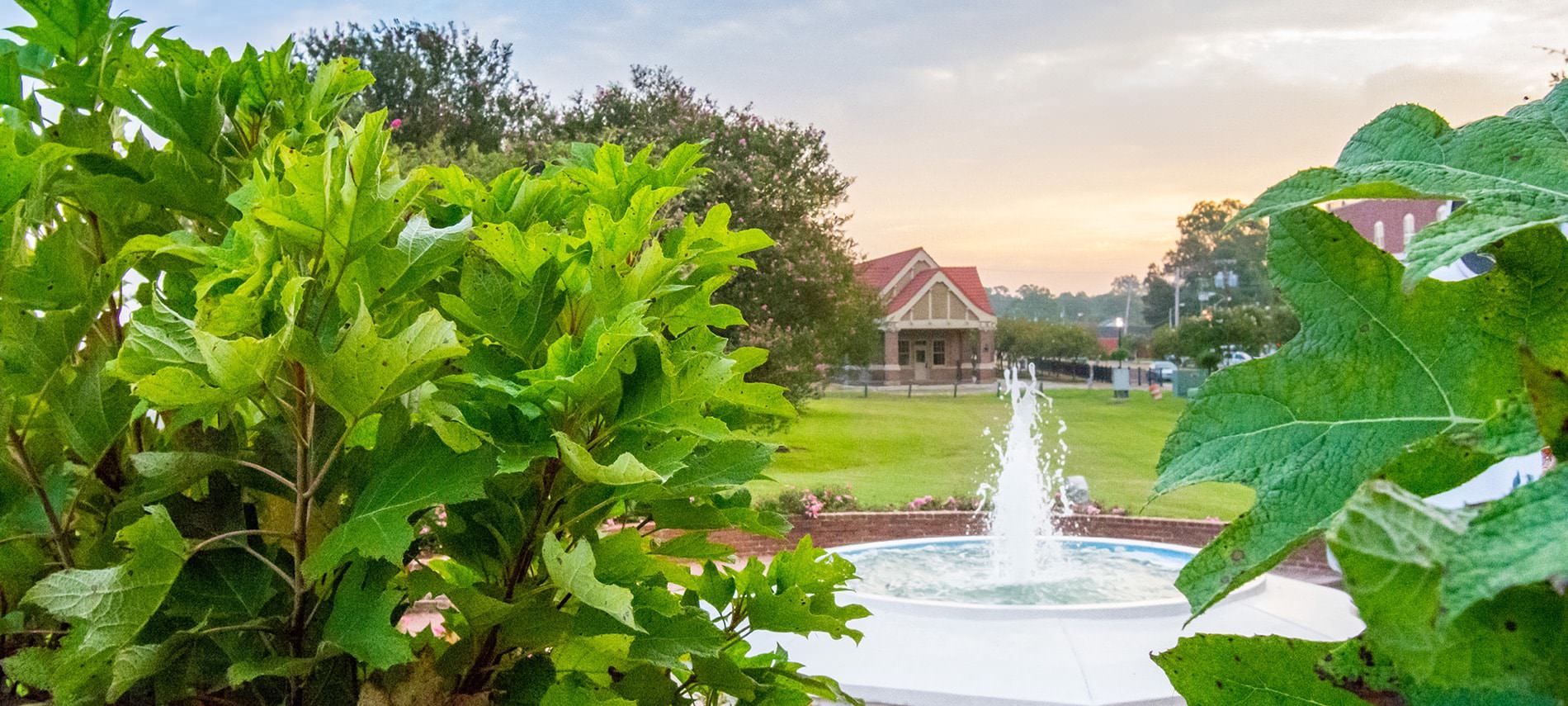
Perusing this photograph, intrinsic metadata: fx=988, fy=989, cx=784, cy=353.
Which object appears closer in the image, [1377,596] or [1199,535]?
[1377,596]

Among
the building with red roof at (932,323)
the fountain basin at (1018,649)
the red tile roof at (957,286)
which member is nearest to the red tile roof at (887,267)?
the building with red roof at (932,323)

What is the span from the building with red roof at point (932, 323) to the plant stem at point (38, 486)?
78.2 feet

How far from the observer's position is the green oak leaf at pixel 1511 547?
140 millimetres

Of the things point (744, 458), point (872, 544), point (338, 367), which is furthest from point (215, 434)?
point (872, 544)

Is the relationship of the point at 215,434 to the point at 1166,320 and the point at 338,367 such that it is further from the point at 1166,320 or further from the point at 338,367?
the point at 1166,320

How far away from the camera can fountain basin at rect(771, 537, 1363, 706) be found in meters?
4.64

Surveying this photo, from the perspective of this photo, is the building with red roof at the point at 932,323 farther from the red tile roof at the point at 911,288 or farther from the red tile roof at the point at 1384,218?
the red tile roof at the point at 1384,218

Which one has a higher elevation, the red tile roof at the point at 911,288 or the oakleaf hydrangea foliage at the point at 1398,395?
the red tile roof at the point at 911,288

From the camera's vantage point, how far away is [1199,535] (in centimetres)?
1027

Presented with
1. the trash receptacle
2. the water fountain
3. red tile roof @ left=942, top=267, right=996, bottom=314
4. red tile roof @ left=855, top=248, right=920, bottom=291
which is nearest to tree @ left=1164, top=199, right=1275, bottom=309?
the trash receptacle

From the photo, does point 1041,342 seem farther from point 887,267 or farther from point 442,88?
point 442,88

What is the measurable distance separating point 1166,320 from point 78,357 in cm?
3396

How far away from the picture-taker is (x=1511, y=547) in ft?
0.48

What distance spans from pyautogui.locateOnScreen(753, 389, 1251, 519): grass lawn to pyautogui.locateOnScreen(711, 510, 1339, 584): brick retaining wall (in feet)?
8.32
